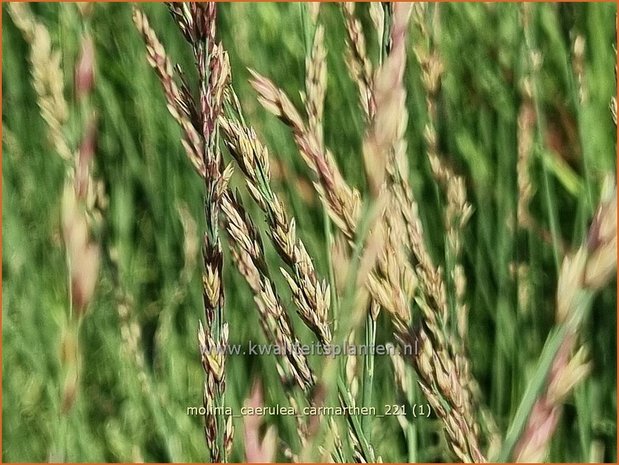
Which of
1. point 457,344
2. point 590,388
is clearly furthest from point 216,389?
point 590,388

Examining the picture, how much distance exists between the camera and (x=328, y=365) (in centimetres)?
52

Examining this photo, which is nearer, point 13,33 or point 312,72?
point 312,72

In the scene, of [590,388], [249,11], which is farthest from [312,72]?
[590,388]

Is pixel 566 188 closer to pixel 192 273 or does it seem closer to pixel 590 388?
pixel 590 388

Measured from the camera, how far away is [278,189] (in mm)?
567

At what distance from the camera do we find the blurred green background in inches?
22.4

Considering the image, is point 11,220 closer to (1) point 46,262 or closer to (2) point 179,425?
(1) point 46,262

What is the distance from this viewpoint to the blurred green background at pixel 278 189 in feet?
1.86

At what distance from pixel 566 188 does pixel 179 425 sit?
397 mm

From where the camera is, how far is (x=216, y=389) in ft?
1.59

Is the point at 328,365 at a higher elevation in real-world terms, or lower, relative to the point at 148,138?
lower

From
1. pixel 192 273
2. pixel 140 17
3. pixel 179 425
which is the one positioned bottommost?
pixel 179 425

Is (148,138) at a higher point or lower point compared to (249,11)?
lower

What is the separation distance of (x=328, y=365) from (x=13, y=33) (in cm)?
41
